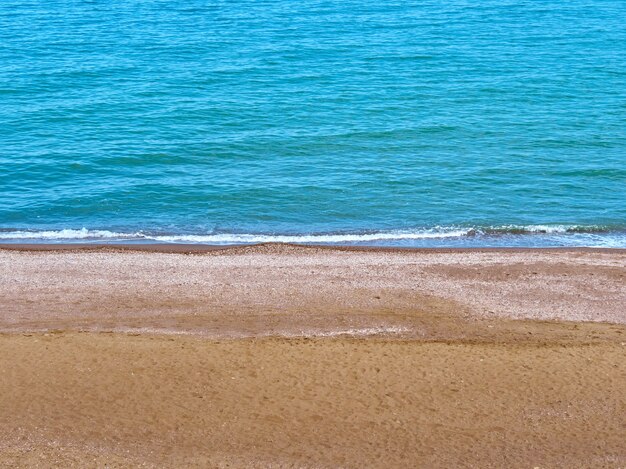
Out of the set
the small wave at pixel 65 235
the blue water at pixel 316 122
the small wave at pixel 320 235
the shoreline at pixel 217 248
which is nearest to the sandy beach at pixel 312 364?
the shoreline at pixel 217 248

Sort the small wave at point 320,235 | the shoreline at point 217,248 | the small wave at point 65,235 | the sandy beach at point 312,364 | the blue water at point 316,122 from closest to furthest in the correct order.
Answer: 1. the sandy beach at point 312,364
2. the shoreline at point 217,248
3. the small wave at point 320,235
4. the small wave at point 65,235
5. the blue water at point 316,122

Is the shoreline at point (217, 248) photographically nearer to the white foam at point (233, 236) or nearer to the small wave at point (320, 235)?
the small wave at point (320, 235)

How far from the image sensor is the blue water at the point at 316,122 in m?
A: 27.0

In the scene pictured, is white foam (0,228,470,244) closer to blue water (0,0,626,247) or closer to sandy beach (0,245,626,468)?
blue water (0,0,626,247)

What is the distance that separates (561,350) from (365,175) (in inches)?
549

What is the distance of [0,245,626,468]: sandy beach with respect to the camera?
1418 centimetres

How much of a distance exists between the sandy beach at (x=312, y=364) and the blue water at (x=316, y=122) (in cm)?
483

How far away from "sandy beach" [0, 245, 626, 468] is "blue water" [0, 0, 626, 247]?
4.83 metres

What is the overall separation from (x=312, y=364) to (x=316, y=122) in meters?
20.3

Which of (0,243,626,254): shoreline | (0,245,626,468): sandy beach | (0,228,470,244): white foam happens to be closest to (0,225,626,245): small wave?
(0,228,470,244): white foam

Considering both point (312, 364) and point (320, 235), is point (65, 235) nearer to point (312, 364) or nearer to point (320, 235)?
point (320, 235)

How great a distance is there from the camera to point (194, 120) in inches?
1423

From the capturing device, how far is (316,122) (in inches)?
1399

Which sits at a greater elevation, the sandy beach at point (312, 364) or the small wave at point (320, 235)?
the sandy beach at point (312, 364)
